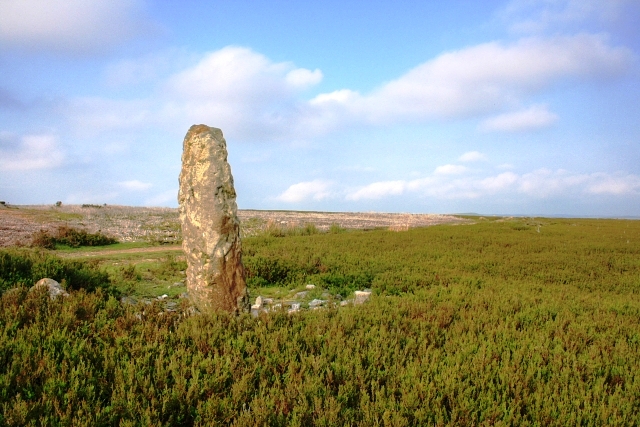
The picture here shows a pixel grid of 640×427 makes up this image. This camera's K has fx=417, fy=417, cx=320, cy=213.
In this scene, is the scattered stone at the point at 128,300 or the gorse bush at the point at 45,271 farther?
the scattered stone at the point at 128,300

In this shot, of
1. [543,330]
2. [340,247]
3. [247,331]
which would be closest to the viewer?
[247,331]

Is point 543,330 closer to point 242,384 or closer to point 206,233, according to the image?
point 242,384

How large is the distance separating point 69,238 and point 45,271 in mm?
12724

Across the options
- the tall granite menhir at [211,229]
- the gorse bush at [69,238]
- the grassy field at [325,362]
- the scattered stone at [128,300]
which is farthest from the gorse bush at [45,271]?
the gorse bush at [69,238]

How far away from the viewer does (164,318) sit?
19.9ft

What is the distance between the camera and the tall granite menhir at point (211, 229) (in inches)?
276

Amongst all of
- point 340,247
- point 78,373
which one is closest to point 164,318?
point 78,373

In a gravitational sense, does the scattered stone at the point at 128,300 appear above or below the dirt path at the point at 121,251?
below

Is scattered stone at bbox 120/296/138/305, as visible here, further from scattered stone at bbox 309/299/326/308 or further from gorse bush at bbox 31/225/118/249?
gorse bush at bbox 31/225/118/249

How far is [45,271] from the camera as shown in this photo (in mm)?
8617

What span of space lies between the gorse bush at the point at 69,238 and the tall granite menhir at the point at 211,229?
48.1 ft

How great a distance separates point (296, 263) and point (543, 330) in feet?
25.2

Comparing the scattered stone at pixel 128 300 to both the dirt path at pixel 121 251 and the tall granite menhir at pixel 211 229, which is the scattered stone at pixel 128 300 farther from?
the dirt path at pixel 121 251

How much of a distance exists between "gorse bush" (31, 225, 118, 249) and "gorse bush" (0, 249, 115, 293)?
10511mm
